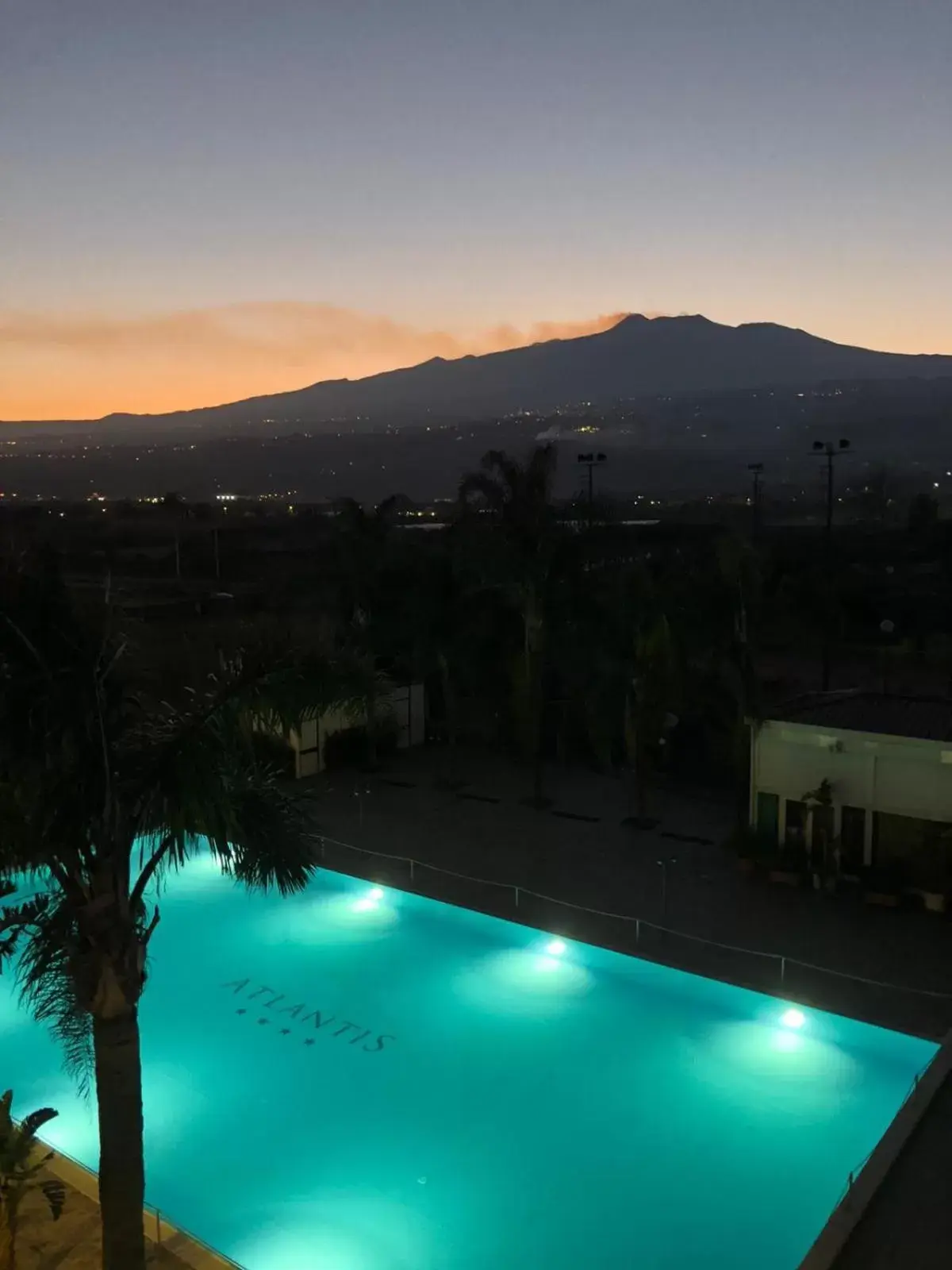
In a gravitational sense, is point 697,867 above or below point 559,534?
below

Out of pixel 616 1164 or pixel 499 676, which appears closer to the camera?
pixel 616 1164

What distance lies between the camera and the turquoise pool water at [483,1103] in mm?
7527

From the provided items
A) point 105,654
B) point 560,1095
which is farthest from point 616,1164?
point 105,654

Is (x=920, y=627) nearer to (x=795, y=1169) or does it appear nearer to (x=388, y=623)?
(x=388, y=623)

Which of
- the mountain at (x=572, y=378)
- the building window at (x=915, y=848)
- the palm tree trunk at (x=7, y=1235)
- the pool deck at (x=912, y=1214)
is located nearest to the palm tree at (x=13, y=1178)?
the palm tree trunk at (x=7, y=1235)

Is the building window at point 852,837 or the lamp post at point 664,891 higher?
the building window at point 852,837

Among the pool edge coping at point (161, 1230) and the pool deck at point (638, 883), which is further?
the pool deck at point (638, 883)

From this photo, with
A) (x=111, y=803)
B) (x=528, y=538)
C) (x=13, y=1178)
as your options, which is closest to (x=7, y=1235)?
(x=13, y=1178)

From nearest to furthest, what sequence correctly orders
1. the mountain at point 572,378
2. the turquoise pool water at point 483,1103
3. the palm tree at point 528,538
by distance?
the turquoise pool water at point 483,1103, the palm tree at point 528,538, the mountain at point 572,378

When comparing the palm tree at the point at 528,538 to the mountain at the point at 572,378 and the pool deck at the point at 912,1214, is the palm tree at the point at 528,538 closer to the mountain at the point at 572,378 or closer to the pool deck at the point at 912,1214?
the pool deck at the point at 912,1214

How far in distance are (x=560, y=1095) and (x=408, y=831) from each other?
613 centimetres

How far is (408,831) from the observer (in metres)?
14.9

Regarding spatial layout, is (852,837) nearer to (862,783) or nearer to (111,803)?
(862,783)

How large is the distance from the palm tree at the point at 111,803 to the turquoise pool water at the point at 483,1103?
2.86m
